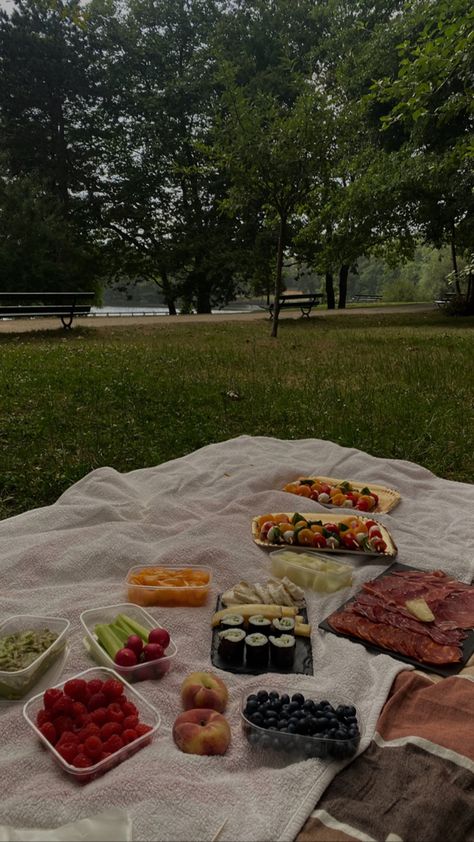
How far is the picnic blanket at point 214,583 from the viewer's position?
1.95 meters

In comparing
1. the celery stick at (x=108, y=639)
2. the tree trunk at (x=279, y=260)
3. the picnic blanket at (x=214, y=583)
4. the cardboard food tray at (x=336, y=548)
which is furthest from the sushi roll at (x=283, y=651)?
the tree trunk at (x=279, y=260)

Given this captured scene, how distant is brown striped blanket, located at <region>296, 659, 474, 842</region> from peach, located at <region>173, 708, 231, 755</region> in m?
0.43

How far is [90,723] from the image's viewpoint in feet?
7.26

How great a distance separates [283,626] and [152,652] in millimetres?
683

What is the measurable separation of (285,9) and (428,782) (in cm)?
3517

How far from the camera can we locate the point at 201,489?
511cm

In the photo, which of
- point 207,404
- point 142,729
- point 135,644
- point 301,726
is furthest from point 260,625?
point 207,404

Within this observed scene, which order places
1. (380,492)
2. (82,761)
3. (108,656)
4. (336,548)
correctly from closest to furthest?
(82,761), (108,656), (336,548), (380,492)

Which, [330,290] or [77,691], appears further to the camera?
[330,290]

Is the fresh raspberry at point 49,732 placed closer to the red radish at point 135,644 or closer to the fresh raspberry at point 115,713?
the fresh raspberry at point 115,713

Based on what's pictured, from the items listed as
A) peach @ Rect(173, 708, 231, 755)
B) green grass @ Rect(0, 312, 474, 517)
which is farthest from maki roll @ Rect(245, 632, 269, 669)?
green grass @ Rect(0, 312, 474, 517)

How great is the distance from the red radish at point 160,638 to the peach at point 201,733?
1.56ft

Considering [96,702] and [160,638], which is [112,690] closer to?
[96,702]

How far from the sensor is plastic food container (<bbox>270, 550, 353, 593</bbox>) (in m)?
3.49
